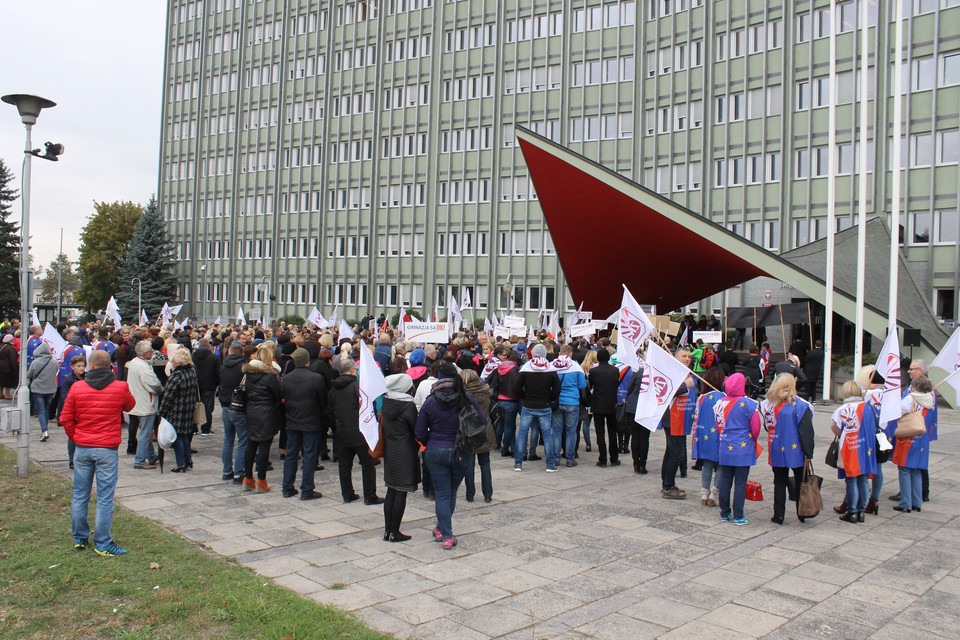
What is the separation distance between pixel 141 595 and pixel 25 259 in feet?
21.0

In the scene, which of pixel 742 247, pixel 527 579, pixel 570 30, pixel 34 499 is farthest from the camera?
pixel 570 30

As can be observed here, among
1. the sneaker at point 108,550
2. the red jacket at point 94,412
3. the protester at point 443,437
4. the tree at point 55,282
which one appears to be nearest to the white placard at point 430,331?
the protester at point 443,437

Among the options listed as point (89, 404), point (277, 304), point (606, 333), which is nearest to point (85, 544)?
point (89, 404)

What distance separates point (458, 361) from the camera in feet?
36.3

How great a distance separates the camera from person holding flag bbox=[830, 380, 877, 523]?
818 cm

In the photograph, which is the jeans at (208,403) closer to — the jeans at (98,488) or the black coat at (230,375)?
the black coat at (230,375)

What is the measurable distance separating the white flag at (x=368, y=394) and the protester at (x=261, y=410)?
218cm

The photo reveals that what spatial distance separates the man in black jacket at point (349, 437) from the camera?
343 inches

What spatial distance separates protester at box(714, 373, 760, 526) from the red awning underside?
13849mm

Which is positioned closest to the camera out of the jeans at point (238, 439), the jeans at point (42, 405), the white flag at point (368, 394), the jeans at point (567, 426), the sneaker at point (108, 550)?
the sneaker at point (108, 550)

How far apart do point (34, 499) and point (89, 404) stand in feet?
8.92

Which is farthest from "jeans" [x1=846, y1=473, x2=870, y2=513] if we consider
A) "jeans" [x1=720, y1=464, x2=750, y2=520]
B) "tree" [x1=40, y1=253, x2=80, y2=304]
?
"tree" [x1=40, y1=253, x2=80, y2=304]

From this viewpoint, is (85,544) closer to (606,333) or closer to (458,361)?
(458,361)

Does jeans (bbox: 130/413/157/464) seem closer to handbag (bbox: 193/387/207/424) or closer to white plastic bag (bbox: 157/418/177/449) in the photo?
handbag (bbox: 193/387/207/424)
